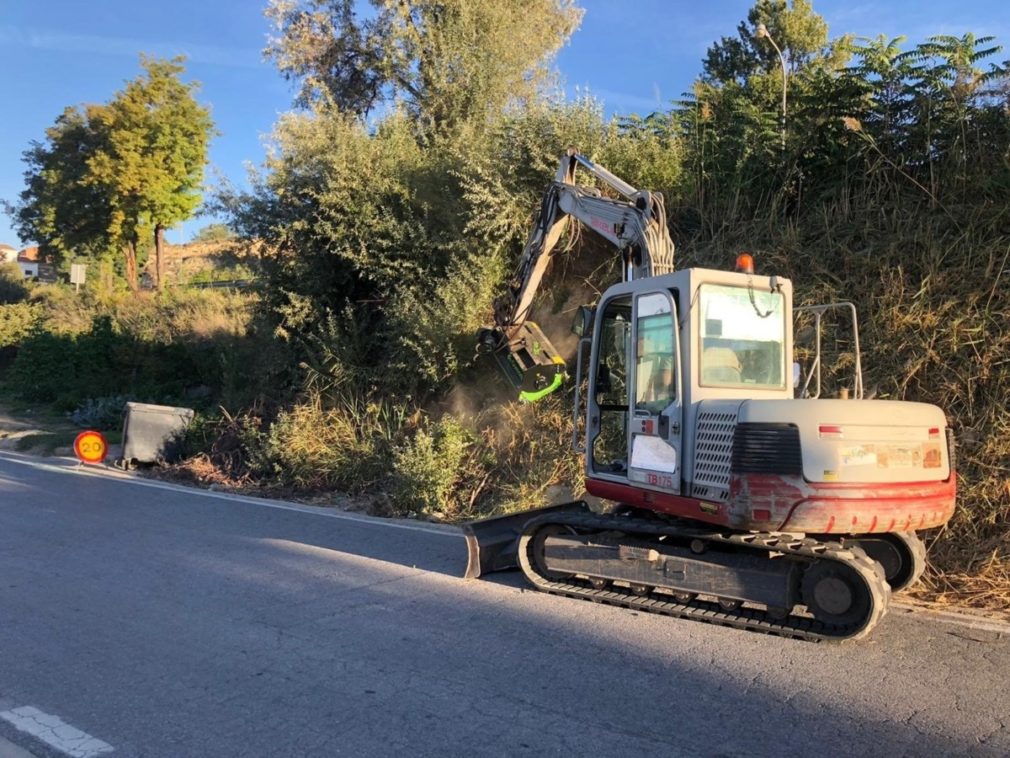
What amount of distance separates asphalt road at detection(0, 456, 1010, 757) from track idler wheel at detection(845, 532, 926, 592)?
316 millimetres

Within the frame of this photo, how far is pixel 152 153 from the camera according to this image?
1313 inches

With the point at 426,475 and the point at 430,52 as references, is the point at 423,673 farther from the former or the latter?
the point at 430,52

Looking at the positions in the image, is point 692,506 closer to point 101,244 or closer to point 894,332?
point 894,332

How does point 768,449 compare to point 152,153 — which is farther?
point 152,153

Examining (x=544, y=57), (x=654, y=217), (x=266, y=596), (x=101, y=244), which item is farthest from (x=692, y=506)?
(x=101, y=244)

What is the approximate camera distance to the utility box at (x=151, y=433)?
47.5 ft

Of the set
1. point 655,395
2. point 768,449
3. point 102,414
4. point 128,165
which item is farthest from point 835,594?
point 128,165

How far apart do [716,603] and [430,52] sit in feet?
51.3

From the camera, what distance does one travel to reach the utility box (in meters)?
14.5

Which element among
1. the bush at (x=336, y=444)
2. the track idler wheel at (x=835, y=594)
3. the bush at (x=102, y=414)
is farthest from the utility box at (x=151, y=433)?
the track idler wheel at (x=835, y=594)

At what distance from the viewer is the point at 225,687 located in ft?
15.1

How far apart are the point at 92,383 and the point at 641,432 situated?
76.3ft

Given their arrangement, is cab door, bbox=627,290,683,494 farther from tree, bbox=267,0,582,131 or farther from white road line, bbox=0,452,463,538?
tree, bbox=267,0,582,131

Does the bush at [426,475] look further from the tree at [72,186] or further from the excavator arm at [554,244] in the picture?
the tree at [72,186]
